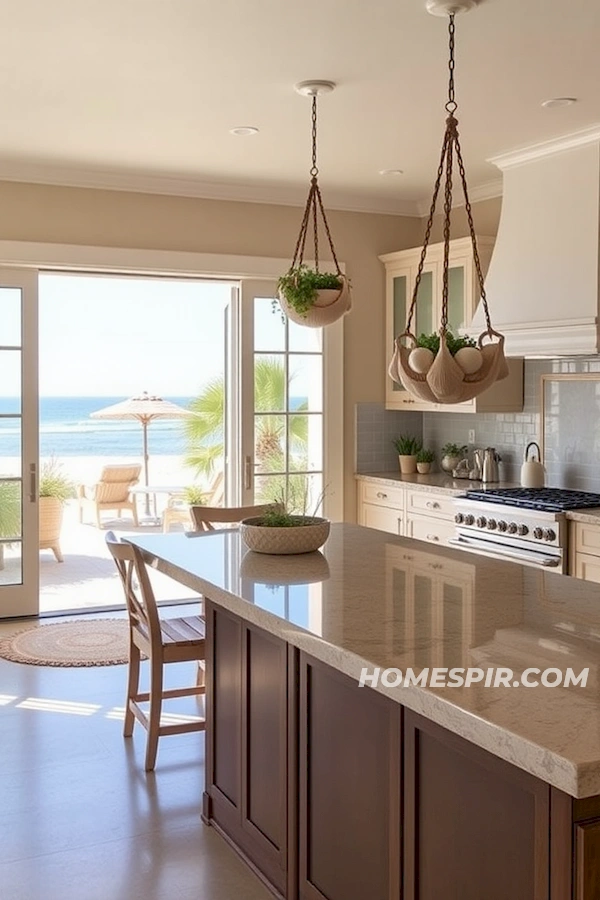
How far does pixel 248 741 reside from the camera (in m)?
3.12

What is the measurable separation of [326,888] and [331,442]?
474cm

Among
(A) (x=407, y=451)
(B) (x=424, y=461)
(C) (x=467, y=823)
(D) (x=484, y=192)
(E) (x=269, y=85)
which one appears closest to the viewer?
(C) (x=467, y=823)

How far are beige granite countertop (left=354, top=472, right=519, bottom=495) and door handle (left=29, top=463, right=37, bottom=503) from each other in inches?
91.4

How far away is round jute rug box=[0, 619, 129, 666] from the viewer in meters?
5.56

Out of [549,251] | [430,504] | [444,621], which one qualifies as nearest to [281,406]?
[430,504]

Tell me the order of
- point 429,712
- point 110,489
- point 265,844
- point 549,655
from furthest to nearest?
point 110,489, point 265,844, point 549,655, point 429,712

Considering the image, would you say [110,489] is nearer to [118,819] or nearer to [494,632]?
[118,819]

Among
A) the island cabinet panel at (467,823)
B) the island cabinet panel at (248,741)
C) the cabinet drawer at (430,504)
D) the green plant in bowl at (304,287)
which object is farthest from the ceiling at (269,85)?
the island cabinet panel at (467,823)

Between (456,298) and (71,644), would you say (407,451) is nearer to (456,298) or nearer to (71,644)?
(456,298)

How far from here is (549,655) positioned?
86.8 inches

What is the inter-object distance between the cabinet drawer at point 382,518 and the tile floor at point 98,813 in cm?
239

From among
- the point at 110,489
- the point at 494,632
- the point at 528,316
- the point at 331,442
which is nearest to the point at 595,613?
the point at 494,632

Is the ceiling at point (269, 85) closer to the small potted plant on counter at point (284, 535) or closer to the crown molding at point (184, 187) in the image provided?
the crown molding at point (184, 187)

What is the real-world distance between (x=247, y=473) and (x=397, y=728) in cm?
467
